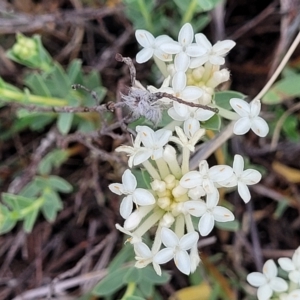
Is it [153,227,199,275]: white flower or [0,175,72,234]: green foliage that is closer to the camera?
[153,227,199,275]: white flower

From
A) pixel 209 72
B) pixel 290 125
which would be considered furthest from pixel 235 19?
pixel 209 72

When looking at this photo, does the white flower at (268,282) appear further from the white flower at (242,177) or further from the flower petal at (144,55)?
the flower petal at (144,55)

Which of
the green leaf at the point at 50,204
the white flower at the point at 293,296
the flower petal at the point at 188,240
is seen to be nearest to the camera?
the flower petal at the point at 188,240

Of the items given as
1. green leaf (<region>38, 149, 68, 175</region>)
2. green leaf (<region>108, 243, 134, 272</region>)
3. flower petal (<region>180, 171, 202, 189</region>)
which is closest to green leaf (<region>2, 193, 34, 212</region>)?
green leaf (<region>38, 149, 68, 175</region>)

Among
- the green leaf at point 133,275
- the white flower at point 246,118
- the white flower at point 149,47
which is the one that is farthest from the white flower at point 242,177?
the green leaf at point 133,275

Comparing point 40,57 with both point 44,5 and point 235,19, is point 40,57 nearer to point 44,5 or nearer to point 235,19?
point 44,5

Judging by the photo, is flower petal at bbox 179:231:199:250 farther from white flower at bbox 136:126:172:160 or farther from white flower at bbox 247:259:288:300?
white flower at bbox 247:259:288:300
